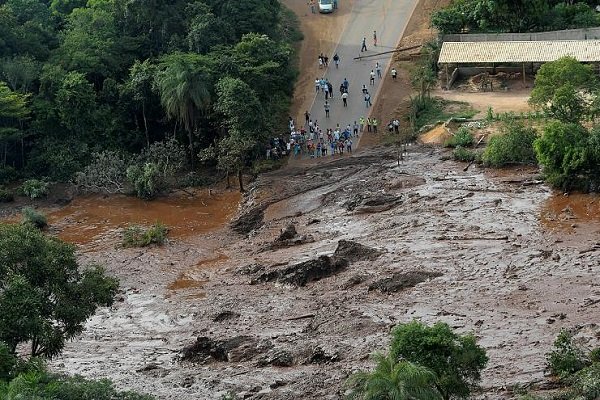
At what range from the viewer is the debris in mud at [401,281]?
38.9m

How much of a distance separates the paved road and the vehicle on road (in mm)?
442

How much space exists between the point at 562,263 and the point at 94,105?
2779 centimetres

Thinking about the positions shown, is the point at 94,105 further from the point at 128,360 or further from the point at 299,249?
the point at 128,360

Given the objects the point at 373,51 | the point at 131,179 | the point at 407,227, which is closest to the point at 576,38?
the point at 373,51

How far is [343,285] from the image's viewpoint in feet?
132

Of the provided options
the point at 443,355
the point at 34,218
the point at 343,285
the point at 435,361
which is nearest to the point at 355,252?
the point at 343,285

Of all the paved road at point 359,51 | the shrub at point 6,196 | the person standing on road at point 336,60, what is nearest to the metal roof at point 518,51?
the paved road at point 359,51

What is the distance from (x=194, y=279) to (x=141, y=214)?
9.19m

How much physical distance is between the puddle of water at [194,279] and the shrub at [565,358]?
1614cm

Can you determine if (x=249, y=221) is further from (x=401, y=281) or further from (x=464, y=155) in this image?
(x=401, y=281)

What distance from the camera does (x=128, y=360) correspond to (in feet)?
119

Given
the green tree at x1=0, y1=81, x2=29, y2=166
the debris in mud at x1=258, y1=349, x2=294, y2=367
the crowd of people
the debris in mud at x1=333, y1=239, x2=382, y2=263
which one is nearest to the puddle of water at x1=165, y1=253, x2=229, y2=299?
the debris in mud at x1=333, y1=239, x2=382, y2=263

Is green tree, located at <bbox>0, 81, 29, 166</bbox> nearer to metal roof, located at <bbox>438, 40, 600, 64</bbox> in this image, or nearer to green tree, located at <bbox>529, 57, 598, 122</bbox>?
metal roof, located at <bbox>438, 40, 600, 64</bbox>

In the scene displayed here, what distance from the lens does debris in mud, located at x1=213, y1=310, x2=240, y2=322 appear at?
3900 cm
